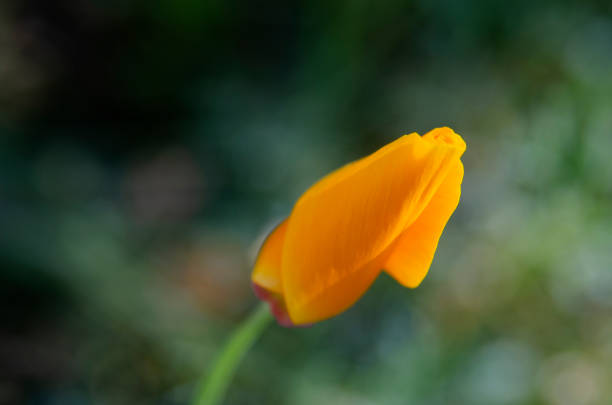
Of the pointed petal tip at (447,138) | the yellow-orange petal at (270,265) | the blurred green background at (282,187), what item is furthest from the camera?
the blurred green background at (282,187)

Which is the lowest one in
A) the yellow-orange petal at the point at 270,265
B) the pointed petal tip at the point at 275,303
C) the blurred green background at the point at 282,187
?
the pointed petal tip at the point at 275,303

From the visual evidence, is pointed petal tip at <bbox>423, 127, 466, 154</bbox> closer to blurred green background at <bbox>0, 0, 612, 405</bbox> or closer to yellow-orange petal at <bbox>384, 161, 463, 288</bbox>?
yellow-orange petal at <bbox>384, 161, 463, 288</bbox>

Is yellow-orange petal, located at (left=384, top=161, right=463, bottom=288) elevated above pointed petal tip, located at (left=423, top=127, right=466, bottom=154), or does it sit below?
below

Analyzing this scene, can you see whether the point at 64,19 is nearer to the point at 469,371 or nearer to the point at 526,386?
the point at 469,371

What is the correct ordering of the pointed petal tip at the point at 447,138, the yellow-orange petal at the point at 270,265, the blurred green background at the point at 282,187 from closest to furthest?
the pointed petal tip at the point at 447,138, the yellow-orange petal at the point at 270,265, the blurred green background at the point at 282,187

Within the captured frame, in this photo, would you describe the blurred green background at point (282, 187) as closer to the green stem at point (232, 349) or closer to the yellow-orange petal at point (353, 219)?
the green stem at point (232, 349)

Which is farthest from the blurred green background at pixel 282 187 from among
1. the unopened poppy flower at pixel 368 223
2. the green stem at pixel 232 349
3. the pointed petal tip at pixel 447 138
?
the pointed petal tip at pixel 447 138

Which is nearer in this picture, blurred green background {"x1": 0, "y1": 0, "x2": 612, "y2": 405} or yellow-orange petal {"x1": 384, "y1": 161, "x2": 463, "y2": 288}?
yellow-orange petal {"x1": 384, "y1": 161, "x2": 463, "y2": 288}

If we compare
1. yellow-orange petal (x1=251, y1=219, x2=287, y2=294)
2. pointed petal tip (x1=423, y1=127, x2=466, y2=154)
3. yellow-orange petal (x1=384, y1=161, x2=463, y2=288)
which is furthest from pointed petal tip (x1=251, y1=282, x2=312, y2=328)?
pointed petal tip (x1=423, y1=127, x2=466, y2=154)
